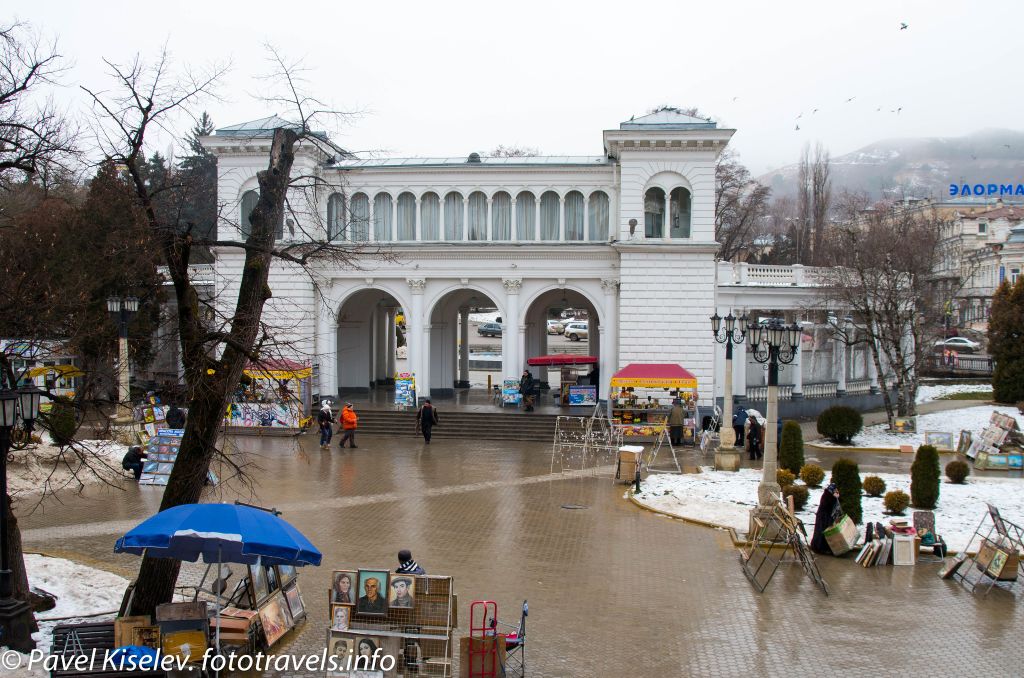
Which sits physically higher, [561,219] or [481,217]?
[481,217]

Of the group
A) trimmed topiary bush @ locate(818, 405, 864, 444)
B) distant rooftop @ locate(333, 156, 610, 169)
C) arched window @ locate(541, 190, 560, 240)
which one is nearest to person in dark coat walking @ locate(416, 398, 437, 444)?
arched window @ locate(541, 190, 560, 240)

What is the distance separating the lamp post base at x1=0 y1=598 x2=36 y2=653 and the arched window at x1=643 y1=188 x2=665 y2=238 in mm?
27699

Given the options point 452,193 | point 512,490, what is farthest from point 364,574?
point 452,193

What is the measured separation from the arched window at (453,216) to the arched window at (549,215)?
3.38m

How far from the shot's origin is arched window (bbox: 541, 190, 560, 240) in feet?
123

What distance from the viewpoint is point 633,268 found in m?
35.5

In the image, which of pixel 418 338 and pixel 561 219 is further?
pixel 418 338

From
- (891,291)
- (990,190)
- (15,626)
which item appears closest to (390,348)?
(891,291)

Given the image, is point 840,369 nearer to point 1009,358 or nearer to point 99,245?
point 1009,358

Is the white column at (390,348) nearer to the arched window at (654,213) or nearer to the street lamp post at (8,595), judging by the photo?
the arched window at (654,213)

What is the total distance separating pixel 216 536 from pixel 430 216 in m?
28.7

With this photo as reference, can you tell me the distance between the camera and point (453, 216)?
3800 cm

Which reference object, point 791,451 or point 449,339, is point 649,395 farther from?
point 449,339

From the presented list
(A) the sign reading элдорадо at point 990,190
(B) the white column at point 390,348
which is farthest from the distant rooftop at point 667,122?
(A) the sign reading элдорадо at point 990,190
